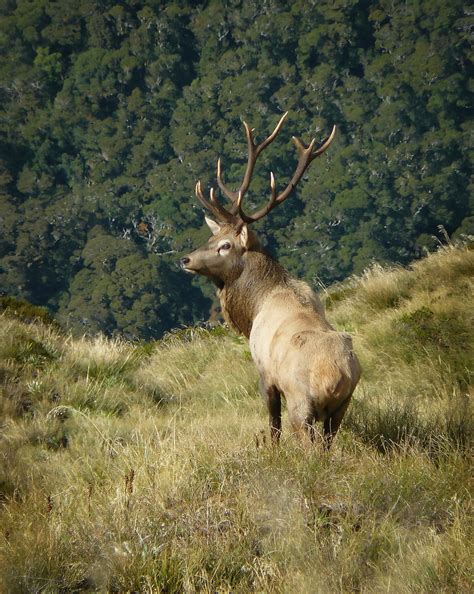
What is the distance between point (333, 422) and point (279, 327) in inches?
30.3

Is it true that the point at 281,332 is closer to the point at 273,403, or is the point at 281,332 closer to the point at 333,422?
the point at 273,403

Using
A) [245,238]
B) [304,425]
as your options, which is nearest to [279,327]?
[304,425]

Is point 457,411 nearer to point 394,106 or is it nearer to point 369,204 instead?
point 369,204

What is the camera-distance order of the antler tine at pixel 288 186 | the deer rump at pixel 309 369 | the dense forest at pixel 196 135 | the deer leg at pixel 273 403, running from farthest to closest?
the dense forest at pixel 196 135, the antler tine at pixel 288 186, the deer leg at pixel 273 403, the deer rump at pixel 309 369

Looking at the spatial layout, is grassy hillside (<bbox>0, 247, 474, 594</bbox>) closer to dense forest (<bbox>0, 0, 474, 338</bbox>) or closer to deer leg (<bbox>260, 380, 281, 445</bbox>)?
deer leg (<bbox>260, 380, 281, 445</bbox>)

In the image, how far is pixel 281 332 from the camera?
6.12 m

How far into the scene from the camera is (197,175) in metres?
84.2

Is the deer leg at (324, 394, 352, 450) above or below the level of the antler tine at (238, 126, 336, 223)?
below

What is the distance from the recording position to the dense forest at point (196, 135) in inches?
2958

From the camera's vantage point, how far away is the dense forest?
2958 inches

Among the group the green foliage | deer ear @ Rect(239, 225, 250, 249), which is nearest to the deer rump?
deer ear @ Rect(239, 225, 250, 249)

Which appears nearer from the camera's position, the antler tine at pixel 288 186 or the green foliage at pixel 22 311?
the antler tine at pixel 288 186

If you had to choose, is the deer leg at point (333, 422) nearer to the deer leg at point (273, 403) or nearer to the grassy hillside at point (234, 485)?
the grassy hillside at point (234, 485)

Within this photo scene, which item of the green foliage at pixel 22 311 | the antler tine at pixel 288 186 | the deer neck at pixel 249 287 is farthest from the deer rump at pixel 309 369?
the green foliage at pixel 22 311
